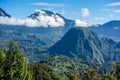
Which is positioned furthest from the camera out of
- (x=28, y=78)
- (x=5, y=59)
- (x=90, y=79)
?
(x=90, y=79)

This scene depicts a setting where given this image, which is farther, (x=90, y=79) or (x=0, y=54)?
(x=90, y=79)

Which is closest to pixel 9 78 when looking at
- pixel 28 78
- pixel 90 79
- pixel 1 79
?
pixel 1 79

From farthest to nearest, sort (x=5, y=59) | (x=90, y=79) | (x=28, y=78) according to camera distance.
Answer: (x=90, y=79) → (x=28, y=78) → (x=5, y=59)

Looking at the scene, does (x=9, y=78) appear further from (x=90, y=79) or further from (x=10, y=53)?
(x=90, y=79)

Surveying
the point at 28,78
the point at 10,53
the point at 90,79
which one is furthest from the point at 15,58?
the point at 90,79

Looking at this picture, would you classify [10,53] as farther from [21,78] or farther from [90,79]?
[90,79]

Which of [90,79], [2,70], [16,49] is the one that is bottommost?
[90,79]

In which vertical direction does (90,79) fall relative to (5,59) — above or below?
below

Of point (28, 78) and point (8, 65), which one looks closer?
point (8, 65)

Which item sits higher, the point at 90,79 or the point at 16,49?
the point at 16,49
